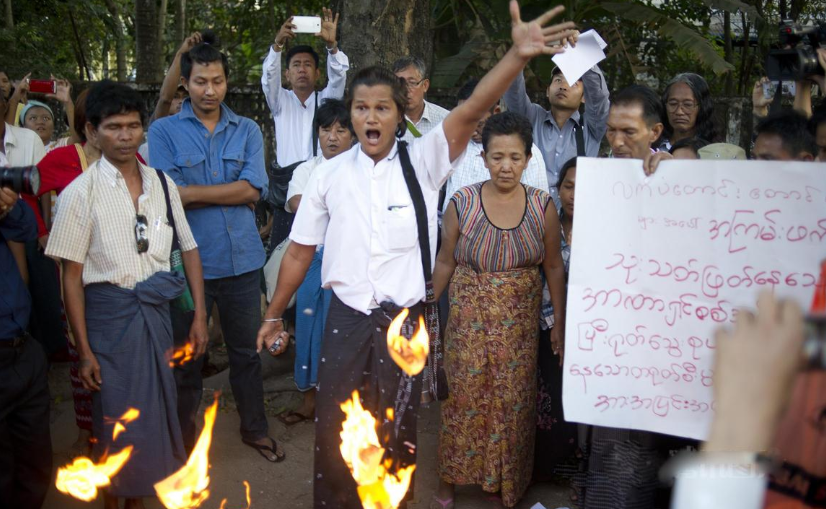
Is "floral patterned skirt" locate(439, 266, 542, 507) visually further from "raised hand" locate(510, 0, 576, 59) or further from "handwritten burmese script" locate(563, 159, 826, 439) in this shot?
"raised hand" locate(510, 0, 576, 59)

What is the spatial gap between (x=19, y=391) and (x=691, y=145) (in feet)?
11.6

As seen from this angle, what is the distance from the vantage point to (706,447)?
1.33 m

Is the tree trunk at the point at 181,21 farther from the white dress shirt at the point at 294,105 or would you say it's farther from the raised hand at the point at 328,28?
the raised hand at the point at 328,28

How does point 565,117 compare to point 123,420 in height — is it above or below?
above

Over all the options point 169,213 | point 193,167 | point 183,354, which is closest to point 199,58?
point 193,167

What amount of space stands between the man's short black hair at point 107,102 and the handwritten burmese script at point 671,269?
7.26 feet

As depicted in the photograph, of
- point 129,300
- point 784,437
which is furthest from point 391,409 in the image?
point 784,437

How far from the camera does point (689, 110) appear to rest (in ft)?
15.7

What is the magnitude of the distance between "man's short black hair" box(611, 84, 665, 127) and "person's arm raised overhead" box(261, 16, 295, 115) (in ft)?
8.56

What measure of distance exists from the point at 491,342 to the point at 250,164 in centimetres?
179

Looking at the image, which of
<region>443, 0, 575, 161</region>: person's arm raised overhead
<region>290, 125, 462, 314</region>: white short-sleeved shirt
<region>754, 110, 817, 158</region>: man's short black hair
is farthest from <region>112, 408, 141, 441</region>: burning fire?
<region>754, 110, 817, 158</region>: man's short black hair

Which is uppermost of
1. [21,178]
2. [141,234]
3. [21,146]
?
[21,146]

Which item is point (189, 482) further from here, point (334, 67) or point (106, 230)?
point (334, 67)

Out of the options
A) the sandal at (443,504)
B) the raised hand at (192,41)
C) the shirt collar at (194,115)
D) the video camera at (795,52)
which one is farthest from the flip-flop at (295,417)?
the video camera at (795,52)
